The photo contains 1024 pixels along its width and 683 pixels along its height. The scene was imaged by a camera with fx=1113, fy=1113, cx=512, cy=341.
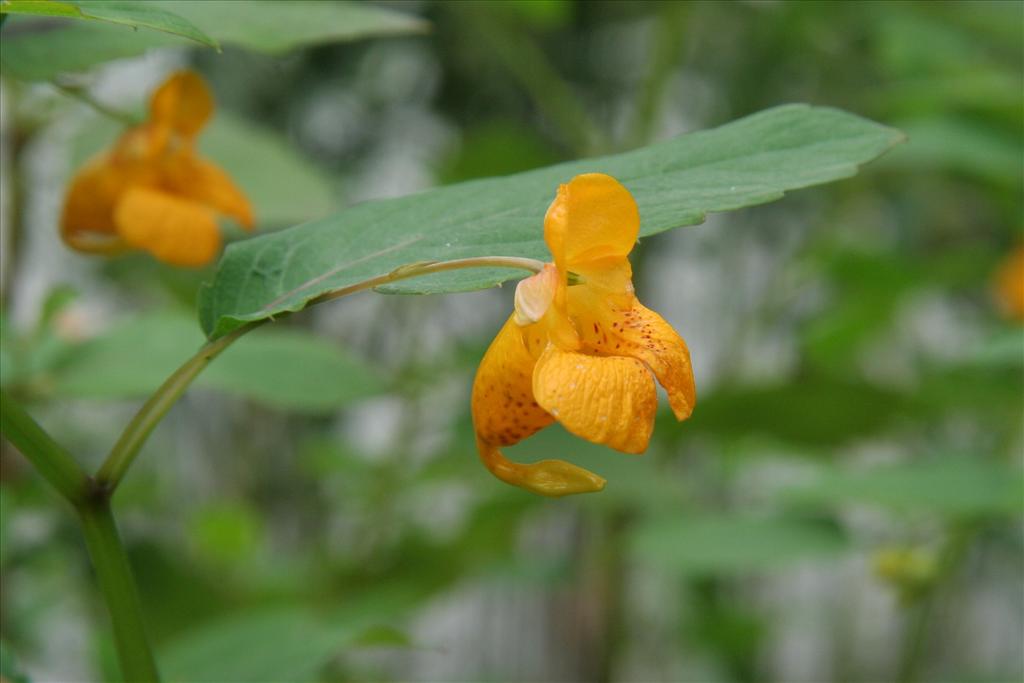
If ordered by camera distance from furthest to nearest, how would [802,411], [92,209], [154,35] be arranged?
[802,411], [92,209], [154,35]

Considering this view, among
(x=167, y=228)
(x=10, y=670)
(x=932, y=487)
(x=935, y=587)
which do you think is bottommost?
(x=935, y=587)

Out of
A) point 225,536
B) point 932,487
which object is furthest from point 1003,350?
point 225,536

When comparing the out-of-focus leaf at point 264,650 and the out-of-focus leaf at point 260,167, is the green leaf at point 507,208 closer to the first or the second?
the out-of-focus leaf at point 264,650

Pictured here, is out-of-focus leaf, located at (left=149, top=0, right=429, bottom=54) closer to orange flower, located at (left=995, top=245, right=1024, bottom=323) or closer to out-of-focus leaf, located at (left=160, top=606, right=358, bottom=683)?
out-of-focus leaf, located at (left=160, top=606, right=358, bottom=683)

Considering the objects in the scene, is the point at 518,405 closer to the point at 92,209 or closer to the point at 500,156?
the point at 92,209

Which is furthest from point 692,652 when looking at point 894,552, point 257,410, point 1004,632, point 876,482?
point 1004,632

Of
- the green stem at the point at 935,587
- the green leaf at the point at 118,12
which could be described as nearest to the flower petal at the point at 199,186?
the green leaf at the point at 118,12

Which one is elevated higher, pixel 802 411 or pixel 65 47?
pixel 65 47
